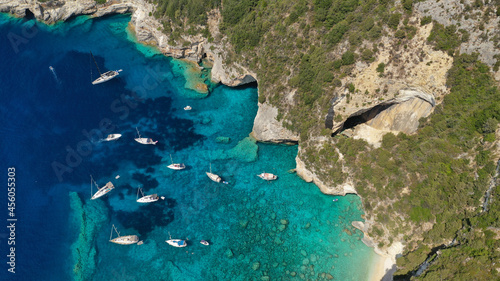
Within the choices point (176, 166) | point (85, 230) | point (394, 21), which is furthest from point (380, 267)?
point (85, 230)

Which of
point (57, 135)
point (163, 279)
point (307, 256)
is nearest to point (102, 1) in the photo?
point (57, 135)

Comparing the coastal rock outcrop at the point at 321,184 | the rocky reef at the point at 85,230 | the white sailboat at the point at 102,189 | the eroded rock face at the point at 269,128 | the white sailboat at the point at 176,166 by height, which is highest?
the eroded rock face at the point at 269,128

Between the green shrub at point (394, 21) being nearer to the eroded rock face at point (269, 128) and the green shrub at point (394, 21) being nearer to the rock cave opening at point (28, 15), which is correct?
the eroded rock face at point (269, 128)

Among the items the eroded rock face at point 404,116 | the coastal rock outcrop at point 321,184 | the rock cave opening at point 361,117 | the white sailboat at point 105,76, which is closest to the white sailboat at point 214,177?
the coastal rock outcrop at point 321,184

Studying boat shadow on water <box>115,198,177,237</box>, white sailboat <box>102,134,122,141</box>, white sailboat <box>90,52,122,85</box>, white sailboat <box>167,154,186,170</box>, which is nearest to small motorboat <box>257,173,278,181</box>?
white sailboat <box>167,154,186,170</box>

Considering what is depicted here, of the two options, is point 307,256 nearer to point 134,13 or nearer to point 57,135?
point 57,135

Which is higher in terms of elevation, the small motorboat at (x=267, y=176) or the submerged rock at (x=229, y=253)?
the small motorboat at (x=267, y=176)
